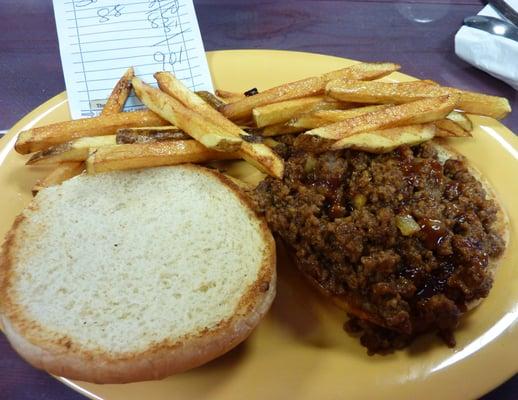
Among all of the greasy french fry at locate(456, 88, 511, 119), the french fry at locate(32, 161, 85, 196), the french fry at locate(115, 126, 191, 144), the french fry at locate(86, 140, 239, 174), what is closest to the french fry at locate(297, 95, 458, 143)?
the greasy french fry at locate(456, 88, 511, 119)

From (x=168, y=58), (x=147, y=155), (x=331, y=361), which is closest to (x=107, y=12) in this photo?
(x=168, y=58)

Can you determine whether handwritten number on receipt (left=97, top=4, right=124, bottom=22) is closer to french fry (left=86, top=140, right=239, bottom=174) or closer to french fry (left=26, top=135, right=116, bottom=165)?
→ french fry (left=26, top=135, right=116, bottom=165)

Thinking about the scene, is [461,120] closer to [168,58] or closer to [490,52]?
[490,52]

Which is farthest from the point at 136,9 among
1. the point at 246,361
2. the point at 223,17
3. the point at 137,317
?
the point at 246,361

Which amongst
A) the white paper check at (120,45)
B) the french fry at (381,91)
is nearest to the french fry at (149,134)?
the white paper check at (120,45)

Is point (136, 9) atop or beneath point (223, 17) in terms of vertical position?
atop

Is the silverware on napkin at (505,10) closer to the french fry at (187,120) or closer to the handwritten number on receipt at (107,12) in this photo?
the french fry at (187,120)

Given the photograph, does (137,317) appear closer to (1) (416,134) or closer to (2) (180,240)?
(2) (180,240)
